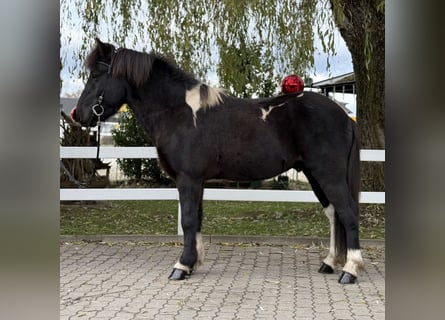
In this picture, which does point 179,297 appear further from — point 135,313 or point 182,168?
point 182,168

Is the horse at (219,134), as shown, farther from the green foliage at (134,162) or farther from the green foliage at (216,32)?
the green foliage at (134,162)

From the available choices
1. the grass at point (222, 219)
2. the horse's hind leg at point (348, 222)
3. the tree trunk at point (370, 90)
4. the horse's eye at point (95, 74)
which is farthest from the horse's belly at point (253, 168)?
the tree trunk at point (370, 90)

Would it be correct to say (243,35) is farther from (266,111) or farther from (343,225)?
(343,225)

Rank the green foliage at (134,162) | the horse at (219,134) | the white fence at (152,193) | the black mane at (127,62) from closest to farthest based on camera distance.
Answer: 1. the horse at (219,134)
2. the black mane at (127,62)
3. the white fence at (152,193)
4. the green foliage at (134,162)

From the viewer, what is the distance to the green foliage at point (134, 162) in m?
11.4

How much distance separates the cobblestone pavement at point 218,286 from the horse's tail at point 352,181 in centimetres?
27

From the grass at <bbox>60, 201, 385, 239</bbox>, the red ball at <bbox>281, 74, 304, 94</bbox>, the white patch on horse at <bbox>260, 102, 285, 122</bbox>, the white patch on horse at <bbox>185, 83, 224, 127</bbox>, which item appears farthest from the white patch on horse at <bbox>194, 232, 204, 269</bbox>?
the grass at <bbox>60, 201, 385, 239</bbox>

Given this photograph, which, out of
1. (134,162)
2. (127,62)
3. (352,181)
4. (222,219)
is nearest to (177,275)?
(352,181)

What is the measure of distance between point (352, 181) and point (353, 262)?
0.71 meters

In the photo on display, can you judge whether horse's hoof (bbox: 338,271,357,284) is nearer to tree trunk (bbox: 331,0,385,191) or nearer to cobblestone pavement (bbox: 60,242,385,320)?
cobblestone pavement (bbox: 60,242,385,320)

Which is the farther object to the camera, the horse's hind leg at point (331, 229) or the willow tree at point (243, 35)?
the willow tree at point (243, 35)

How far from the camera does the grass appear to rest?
7.76 m

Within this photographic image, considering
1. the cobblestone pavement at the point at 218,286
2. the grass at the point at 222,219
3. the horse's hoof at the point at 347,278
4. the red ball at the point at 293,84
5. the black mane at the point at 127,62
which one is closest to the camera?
the cobblestone pavement at the point at 218,286
